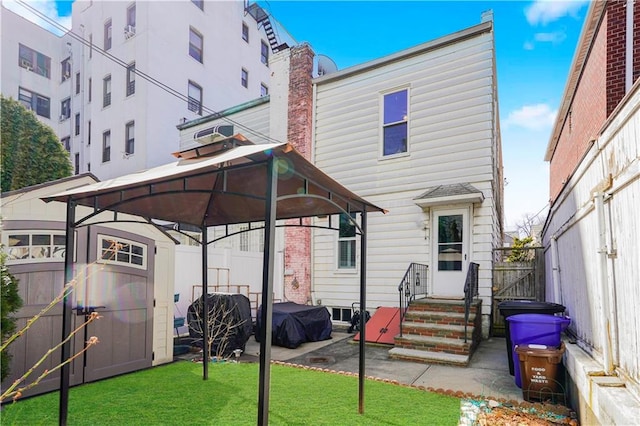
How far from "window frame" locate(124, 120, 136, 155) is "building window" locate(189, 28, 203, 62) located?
13.1 feet

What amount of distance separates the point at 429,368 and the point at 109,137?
15.3 m

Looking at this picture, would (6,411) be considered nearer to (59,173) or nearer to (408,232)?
(59,173)

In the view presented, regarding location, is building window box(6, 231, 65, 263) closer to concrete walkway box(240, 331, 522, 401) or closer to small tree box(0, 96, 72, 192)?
small tree box(0, 96, 72, 192)

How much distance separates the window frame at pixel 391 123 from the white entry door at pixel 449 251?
182 centimetres

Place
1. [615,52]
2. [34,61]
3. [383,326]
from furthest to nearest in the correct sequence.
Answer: [34,61]
[383,326]
[615,52]

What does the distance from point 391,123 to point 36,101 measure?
18824 mm

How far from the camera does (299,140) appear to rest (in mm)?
10570

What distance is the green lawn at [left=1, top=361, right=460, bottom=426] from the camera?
402 cm

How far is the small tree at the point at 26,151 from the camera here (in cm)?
725

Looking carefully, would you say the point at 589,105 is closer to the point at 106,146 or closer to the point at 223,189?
the point at 223,189

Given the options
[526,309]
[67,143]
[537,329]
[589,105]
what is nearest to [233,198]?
[537,329]

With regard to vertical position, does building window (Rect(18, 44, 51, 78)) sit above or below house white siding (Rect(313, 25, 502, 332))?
above

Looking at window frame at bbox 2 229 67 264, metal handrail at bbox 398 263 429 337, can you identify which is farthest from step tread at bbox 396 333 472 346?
window frame at bbox 2 229 67 264

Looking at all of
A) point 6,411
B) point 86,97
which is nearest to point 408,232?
point 6,411
